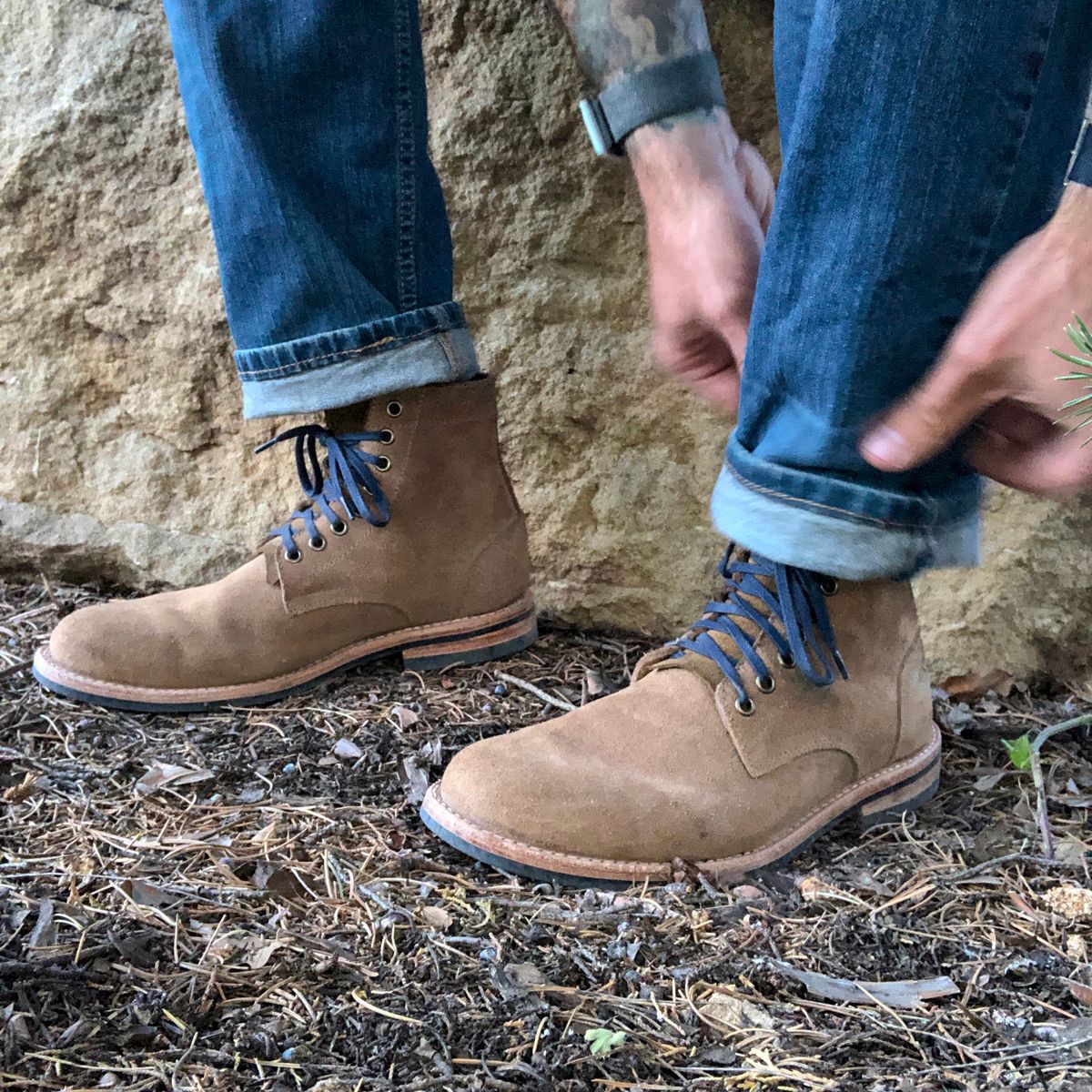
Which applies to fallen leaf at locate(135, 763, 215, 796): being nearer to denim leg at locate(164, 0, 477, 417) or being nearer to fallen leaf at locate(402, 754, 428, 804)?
fallen leaf at locate(402, 754, 428, 804)

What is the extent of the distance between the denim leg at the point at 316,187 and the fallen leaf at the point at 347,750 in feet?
1.57

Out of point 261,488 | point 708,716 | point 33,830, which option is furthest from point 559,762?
point 261,488

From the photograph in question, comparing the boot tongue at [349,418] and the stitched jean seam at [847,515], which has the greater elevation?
the boot tongue at [349,418]

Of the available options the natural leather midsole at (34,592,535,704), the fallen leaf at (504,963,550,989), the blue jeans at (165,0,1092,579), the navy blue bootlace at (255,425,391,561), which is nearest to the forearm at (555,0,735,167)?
the blue jeans at (165,0,1092,579)

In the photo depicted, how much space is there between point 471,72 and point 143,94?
0.65 m

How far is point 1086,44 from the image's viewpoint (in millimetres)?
941

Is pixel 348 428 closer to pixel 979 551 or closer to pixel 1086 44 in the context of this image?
pixel 979 551

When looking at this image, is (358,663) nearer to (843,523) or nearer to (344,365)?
(344,365)

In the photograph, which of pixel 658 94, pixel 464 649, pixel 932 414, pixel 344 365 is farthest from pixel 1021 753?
pixel 344 365

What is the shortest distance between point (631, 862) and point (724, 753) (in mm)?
160

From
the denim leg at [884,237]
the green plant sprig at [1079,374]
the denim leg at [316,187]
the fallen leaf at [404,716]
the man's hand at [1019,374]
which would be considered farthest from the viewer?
the fallen leaf at [404,716]

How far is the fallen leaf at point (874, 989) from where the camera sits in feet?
3.01

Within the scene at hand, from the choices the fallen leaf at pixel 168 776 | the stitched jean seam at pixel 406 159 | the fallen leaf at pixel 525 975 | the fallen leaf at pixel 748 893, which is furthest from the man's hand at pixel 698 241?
the fallen leaf at pixel 168 776

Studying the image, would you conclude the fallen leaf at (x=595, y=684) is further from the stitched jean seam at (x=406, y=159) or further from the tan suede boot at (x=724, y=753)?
the stitched jean seam at (x=406, y=159)
